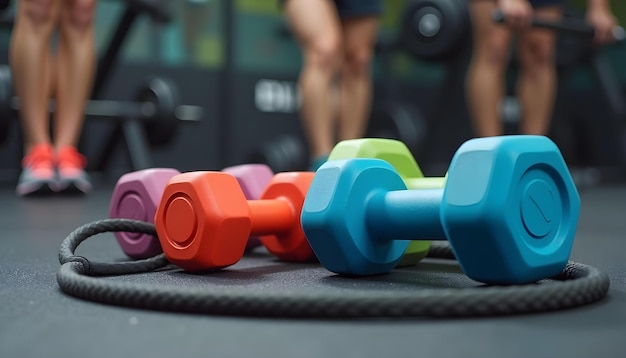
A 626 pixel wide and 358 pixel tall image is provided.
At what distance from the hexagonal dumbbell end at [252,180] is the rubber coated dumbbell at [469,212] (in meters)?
0.28

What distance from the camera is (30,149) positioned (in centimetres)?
223

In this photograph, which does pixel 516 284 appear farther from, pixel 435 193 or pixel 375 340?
pixel 375 340

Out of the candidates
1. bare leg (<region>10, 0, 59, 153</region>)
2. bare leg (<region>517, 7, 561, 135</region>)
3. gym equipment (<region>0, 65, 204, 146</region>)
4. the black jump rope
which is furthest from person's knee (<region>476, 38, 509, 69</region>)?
the black jump rope

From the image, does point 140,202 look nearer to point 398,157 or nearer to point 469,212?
point 398,157

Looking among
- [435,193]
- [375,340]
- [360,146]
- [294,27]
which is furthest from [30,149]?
[375,340]

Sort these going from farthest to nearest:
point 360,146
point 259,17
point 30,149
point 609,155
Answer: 1. point 609,155
2. point 259,17
3. point 30,149
4. point 360,146

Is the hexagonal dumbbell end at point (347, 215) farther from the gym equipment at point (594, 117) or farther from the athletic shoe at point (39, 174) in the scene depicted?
the gym equipment at point (594, 117)

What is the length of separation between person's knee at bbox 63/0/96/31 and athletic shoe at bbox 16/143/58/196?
0.37 meters

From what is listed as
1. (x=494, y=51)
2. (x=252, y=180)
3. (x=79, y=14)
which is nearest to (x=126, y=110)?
(x=79, y=14)

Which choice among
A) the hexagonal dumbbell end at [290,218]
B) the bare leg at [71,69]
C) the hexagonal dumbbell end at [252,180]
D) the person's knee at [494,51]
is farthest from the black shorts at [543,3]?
the hexagonal dumbbell end at [290,218]

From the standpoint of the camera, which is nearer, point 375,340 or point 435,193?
point 375,340

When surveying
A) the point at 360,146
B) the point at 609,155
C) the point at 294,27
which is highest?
the point at 294,27

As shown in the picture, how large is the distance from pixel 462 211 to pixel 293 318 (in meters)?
0.18

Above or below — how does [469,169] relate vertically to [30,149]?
above
